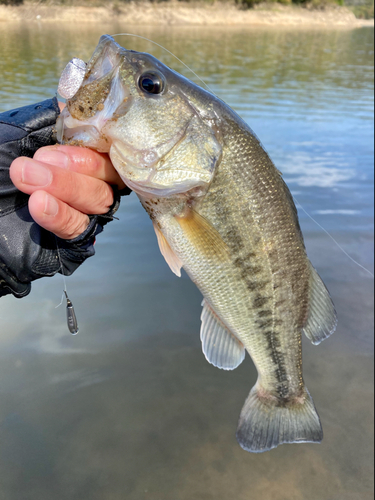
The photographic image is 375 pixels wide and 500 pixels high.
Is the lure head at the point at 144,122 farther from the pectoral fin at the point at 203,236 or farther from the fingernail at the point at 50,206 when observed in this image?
the fingernail at the point at 50,206

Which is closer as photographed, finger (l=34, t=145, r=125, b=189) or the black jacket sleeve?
finger (l=34, t=145, r=125, b=189)

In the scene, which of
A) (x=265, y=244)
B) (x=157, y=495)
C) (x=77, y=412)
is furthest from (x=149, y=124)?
(x=77, y=412)

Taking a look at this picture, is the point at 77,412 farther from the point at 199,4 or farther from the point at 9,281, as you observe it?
the point at 199,4

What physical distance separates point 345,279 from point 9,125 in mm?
4407

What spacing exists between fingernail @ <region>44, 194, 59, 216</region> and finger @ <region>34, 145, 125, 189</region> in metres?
0.15

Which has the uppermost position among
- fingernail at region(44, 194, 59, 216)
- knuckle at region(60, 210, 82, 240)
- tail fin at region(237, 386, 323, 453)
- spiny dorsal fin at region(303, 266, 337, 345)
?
fingernail at region(44, 194, 59, 216)

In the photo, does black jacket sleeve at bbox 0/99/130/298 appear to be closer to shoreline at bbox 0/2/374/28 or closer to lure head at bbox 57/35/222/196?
lure head at bbox 57/35/222/196

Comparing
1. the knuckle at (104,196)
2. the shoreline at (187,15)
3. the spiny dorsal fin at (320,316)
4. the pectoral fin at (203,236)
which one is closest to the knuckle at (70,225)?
the knuckle at (104,196)

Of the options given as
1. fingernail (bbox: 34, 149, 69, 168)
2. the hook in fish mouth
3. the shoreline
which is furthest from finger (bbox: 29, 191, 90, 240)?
the shoreline

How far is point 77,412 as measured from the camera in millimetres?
2990

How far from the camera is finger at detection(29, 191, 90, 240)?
4.88 feet

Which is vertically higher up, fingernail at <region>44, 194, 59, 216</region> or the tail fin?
fingernail at <region>44, 194, 59, 216</region>

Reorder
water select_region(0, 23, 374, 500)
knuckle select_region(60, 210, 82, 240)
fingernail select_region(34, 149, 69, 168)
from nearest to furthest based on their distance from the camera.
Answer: fingernail select_region(34, 149, 69, 168) < knuckle select_region(60, 210, 82, 240) < water select_region(0, 23, 374, 500)

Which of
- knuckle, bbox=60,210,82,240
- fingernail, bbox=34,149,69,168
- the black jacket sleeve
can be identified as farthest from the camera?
the black jacket sleeve
